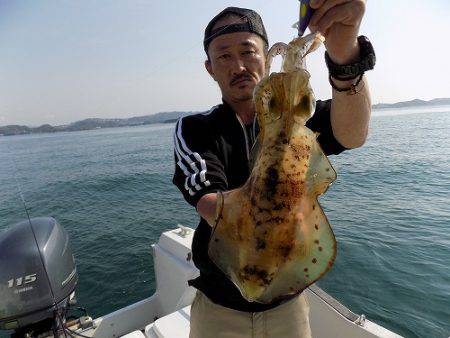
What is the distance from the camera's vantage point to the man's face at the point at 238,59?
2.57 m

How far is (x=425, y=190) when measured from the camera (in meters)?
17.5

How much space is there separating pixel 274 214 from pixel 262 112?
54 cm

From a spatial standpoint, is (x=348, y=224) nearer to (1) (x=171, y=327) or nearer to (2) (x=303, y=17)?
(1) (x=171, y=327)

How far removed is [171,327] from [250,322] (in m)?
2.54

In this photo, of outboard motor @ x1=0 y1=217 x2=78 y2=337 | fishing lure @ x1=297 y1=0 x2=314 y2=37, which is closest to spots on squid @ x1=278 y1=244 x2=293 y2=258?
fishing lure @ x1=297 y1=0 x2=314 y2=37

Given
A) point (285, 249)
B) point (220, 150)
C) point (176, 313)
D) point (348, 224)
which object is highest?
point (220, 150)

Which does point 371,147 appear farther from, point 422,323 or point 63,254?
point 63,254

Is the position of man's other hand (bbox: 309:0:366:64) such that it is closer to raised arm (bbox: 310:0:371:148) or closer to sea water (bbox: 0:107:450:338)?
raised arm (bbox: 310:0:371:148)

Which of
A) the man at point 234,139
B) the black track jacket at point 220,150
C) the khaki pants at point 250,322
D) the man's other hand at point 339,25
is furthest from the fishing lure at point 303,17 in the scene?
the khaki pants at point 250,322

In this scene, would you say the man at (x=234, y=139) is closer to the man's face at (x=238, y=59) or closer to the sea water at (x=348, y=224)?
the man's face at (x=238, y=59)

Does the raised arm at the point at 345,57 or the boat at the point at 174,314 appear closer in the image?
the raised arm at the point at 345,57

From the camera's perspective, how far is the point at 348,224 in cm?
1312

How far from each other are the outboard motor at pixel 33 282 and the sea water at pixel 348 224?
14.8ft

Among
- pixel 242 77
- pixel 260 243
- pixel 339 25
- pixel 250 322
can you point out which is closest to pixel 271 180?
Result: pixel 260 243
